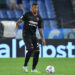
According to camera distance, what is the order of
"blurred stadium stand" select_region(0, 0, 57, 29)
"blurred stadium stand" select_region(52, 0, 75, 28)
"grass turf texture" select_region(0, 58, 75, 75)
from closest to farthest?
1. "grass turf texture" select_region(0, 58, 75, 75)
2. "blurred stadium stand" select_region(0, 0, 57, 29)
3. "blurred stadium stand" select_region(52, 0, 75, 28)

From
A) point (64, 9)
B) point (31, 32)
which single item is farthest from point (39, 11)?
point (31, 32)

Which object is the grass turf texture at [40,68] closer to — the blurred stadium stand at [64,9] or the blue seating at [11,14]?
the blue seating at [11,14]

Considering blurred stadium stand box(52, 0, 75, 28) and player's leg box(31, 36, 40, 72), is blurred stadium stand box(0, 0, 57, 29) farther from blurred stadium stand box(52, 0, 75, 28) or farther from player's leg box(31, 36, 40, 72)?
player's leg box(31, 36, 40, 72)

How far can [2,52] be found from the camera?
60.3ft

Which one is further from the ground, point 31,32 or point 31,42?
point 31,32

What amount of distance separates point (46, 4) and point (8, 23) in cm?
754

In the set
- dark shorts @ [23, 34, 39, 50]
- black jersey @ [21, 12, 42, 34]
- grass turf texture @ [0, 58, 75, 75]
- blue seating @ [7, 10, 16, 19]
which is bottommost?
grass turf texture @ [0, 58, 75, 75]

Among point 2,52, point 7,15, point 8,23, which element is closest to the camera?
point 2,52

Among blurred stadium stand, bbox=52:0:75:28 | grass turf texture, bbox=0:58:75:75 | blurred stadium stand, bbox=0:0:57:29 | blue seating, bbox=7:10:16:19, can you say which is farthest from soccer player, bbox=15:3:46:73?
Answer: blurred stadium stand, bbox=52:0:75:28

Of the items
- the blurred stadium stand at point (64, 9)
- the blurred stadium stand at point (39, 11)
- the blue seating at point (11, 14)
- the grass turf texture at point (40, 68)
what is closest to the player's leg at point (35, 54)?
the grass turf texture at point (40, 68)

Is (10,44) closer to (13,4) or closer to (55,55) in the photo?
(55,55)

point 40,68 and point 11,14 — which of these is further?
point 11,14

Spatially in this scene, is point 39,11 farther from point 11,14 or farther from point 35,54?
point 35,54

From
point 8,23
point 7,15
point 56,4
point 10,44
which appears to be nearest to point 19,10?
point 7,15
